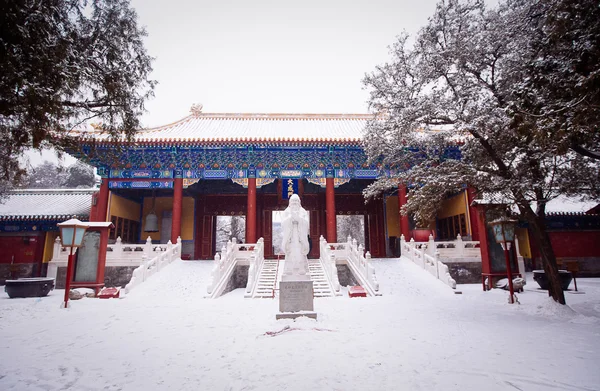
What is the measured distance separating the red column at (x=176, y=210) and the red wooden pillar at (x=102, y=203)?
2440mm

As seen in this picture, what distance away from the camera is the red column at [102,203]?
1257 cm

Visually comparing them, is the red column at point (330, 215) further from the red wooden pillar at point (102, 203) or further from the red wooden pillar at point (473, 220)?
the red wooden pillar at point (102, 203)

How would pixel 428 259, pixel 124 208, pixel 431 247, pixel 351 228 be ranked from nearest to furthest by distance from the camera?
pixel 428 259, pixel 431 247, pixel 124 208, pixel 351 228

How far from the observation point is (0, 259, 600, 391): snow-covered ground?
309 cm

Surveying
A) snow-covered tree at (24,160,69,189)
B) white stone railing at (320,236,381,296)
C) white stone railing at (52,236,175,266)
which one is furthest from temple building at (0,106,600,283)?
snow-covered tree at (24,160,69,189)

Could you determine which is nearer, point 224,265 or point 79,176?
point 224,265

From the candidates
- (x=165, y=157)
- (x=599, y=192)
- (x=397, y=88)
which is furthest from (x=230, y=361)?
(x=165, y=157)

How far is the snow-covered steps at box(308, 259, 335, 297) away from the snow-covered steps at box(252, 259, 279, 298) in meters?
1.08

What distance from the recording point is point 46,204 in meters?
15.1

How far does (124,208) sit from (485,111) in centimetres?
1349

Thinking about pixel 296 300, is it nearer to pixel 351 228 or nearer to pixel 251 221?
pixel 251 221

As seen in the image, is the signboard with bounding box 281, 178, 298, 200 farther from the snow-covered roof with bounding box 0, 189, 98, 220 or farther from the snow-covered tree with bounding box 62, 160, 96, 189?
the snow-covered tree with bounding box 62, 160, 96, 189

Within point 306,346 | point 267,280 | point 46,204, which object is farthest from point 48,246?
point 306,346

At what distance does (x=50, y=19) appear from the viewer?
4039 mm
